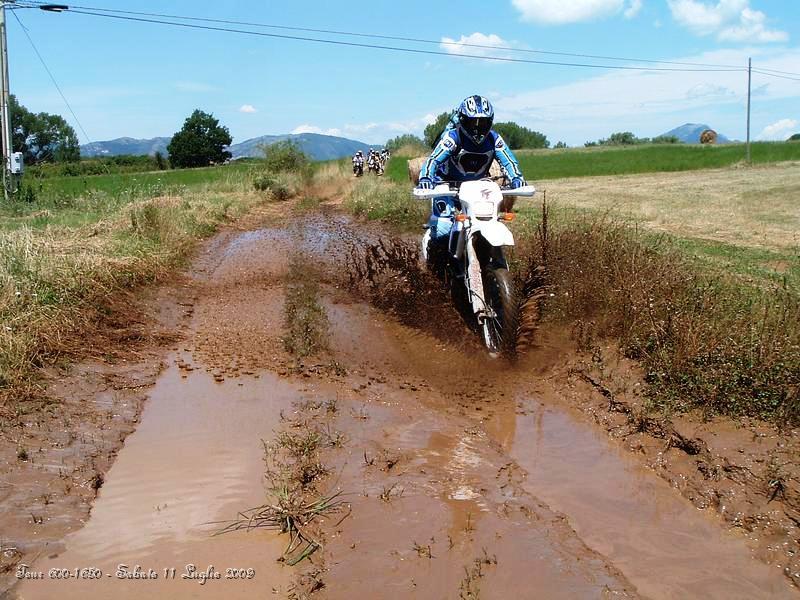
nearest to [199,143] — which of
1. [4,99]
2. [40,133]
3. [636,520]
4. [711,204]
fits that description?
[40,133]

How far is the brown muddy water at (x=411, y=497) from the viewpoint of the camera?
350cm

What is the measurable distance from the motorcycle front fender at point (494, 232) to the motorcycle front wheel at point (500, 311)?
0.35 m

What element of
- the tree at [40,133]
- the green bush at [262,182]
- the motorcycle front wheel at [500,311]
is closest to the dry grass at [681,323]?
the motorcycle front wheel at [500,311]

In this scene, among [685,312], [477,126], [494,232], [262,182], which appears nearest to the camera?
[685,312]

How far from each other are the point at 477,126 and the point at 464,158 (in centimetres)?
50

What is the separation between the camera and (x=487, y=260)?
23.1ft

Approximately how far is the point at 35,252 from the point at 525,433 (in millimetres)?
6297

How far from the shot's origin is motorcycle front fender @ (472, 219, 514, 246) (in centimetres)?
657

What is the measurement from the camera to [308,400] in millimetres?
5953

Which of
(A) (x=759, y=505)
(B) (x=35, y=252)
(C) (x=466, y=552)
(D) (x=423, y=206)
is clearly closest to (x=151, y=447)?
(C) (x=466, y=552)

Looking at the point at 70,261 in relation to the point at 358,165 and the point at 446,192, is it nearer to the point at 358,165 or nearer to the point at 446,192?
the point at 446,192

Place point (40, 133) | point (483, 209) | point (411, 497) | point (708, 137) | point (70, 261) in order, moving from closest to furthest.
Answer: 1. point (411, 497)
2. point (483, 209)
3. point (70, 261)
4. point (708, 137)
5. point (40, 133)

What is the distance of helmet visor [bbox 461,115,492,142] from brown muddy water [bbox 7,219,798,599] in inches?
85.3

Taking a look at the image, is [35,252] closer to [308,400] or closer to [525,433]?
[308,400]
